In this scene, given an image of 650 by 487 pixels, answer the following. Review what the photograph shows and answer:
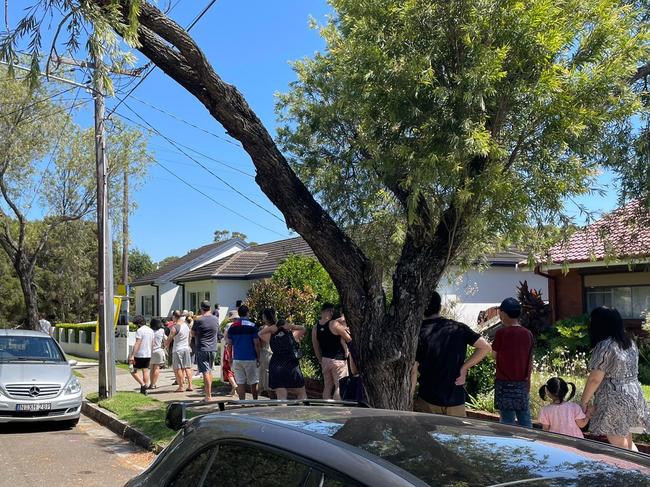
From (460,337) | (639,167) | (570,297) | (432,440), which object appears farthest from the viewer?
(570,297)

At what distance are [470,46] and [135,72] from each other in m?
6.89

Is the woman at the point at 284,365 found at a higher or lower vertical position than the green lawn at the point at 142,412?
higher

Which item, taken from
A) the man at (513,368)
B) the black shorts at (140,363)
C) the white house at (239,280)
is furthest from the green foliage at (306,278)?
the man at (513,368)

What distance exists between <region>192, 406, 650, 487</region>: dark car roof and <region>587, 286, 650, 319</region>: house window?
46.9 ft

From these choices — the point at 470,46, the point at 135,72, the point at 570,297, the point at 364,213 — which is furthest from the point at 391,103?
the point at 570,297

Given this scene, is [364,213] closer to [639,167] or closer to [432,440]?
[639,167]

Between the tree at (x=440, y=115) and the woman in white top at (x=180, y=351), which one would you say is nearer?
the tree at (x=440, y=115)

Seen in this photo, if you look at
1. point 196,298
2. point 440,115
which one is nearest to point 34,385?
point 440,115

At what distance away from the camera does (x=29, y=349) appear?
1181 centimetres

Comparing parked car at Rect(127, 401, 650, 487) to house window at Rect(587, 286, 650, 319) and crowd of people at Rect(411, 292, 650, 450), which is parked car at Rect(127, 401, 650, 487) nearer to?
crowd of people at Rect(411, 292, 650, 450)

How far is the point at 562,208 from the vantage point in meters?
6.30

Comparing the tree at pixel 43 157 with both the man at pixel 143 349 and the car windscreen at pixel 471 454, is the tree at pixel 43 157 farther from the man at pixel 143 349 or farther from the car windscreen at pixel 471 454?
the car windscreen at pixel 471 454

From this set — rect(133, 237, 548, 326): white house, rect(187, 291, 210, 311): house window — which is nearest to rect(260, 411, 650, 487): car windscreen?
rect(133, 237, 548, 326): white house

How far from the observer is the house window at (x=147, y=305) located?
40075mm
